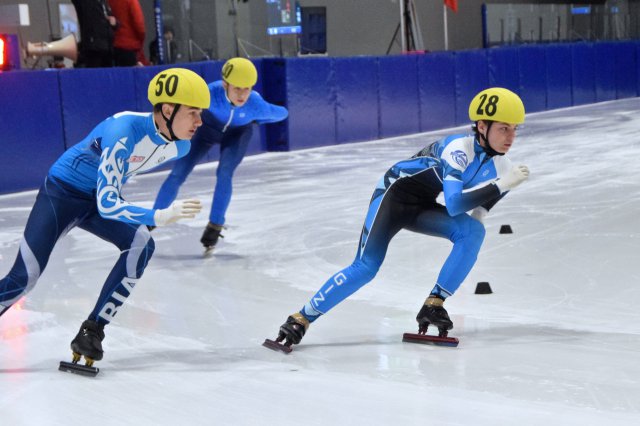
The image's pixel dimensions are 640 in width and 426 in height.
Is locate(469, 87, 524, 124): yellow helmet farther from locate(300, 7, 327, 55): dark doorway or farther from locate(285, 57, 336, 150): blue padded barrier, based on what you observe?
locate(300, 7, 327, 55): dark doorway

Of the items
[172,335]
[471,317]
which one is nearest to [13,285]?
[172,335]

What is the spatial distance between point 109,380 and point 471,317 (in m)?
2.00

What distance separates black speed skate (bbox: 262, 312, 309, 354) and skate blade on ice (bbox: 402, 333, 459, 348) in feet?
1.61

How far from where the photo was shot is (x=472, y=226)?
476 centimetres

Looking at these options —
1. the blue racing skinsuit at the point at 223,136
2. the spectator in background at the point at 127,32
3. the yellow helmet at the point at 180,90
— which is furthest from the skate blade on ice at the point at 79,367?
the spectator in background at the point at 127,32

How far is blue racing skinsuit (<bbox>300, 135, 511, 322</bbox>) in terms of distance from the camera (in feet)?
14.9

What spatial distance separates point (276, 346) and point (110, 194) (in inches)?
44.6

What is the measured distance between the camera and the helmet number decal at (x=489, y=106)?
4520 mm

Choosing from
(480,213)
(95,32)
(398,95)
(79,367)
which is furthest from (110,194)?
(398,95)

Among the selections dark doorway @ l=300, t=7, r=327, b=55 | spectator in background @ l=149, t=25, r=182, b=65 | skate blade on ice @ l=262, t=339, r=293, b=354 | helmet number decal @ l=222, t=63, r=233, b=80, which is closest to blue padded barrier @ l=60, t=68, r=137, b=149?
spectator in background @ l=149, t=25, r=182, b=65

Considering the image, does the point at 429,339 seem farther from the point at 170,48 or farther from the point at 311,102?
the point at 170,48

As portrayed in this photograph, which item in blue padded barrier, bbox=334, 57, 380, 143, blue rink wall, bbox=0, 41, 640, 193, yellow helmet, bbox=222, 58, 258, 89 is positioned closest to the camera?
yellow helmet, bbox=222, 58, 258, 89

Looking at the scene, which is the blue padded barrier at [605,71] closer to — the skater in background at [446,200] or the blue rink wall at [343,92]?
the blue rink wall at [343,92]

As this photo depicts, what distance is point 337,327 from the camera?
205 inches
